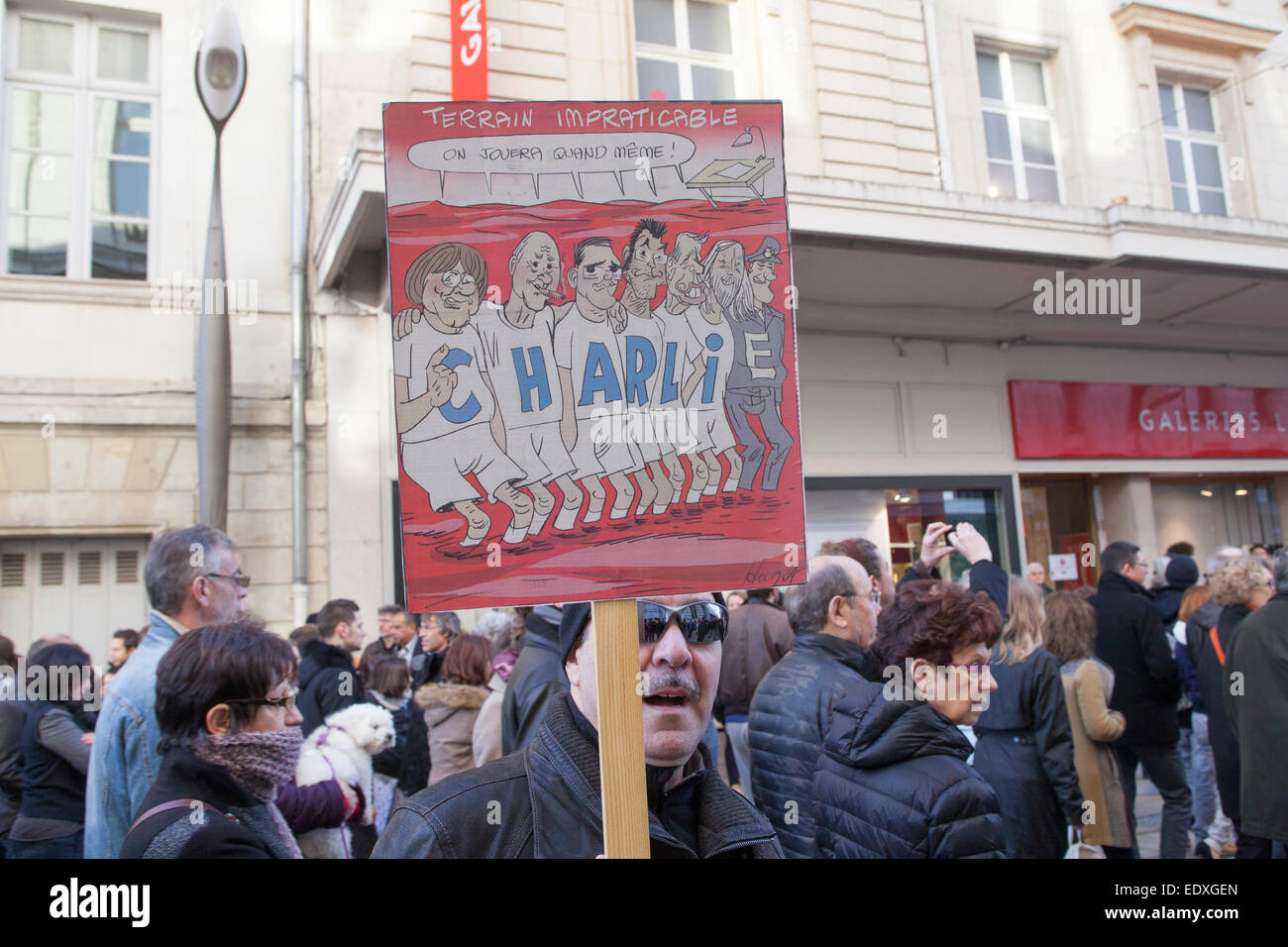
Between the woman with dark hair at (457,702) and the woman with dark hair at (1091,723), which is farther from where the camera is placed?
the woman with dark hair at (457,702)

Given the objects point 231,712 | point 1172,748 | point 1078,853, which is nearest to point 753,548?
point 231,712

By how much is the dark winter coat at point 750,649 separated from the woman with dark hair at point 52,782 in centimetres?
297

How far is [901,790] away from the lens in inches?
91.0

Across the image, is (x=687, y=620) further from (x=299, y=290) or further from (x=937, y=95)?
(x=937, y=95)

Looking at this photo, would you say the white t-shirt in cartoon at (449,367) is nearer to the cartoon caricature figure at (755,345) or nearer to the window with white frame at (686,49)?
the cartoon caricature figure at (755,345)

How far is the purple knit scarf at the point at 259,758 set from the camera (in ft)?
7.34

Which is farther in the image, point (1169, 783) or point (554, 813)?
point (1169, 783)

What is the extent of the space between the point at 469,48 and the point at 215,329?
3401 millimetres

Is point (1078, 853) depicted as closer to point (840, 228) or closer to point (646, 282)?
point (646, 282)

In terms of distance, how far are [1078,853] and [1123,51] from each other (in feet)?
37.6

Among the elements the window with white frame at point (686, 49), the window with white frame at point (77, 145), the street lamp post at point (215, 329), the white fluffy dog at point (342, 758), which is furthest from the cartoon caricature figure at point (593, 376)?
the window with white frame at point (686, 49)

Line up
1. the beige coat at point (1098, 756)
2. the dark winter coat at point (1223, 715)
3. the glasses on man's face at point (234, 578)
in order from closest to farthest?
the glasses on man's face at point (234, 578)
the beige coat at point (1098, 756)
the dark winter coat at point (1223, 715)

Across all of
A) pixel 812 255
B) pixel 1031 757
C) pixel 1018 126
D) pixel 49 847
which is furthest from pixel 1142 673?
pixel 1018 126

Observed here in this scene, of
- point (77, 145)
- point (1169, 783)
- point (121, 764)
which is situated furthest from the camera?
point (77, 145)
